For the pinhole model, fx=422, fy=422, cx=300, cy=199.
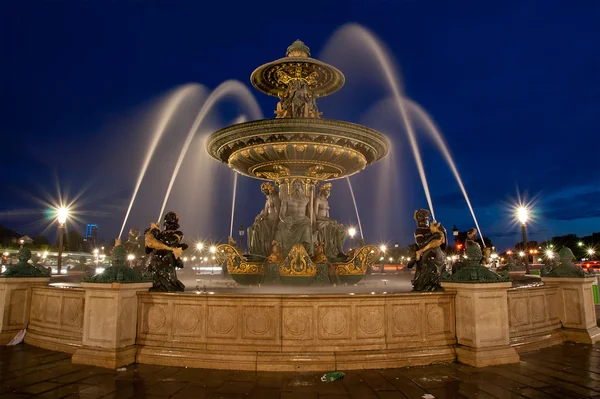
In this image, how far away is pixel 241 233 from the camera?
23.0m

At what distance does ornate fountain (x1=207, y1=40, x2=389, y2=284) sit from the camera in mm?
12039

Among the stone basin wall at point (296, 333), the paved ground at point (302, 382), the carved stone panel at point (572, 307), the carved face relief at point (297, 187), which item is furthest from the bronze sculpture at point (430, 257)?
the carved face relief at point (297, 187)

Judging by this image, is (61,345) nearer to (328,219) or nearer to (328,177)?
(328,219)

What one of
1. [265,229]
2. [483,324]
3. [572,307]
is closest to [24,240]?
[265,229]

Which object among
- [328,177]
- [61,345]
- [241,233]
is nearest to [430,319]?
[61,345]

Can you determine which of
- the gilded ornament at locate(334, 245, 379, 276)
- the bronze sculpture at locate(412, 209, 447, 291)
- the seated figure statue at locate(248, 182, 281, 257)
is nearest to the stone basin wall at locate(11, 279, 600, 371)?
the bronze sculpture at locate(412, 209, 447, 291)

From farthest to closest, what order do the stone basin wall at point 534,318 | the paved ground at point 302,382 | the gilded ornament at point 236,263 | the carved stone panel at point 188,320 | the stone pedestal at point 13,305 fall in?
the gilded ornament at point 236,263, the stone pedestal at point 13,305, the stone basin wall at point 534,318, the carved stone panel at point 188,320, the paved ground at point 302,382

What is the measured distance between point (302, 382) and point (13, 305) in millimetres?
6965

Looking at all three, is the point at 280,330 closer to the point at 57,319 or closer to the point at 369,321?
the point at 369,321

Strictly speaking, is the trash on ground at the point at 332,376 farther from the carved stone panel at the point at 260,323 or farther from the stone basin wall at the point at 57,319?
the stone basin wall at the point at 57,319

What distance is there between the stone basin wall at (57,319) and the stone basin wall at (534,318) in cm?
815

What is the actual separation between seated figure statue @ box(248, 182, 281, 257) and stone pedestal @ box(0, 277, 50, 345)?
6050mm

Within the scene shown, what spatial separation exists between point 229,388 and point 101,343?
2.76 metres

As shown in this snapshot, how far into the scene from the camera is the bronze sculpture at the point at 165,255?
8633 millimetres
